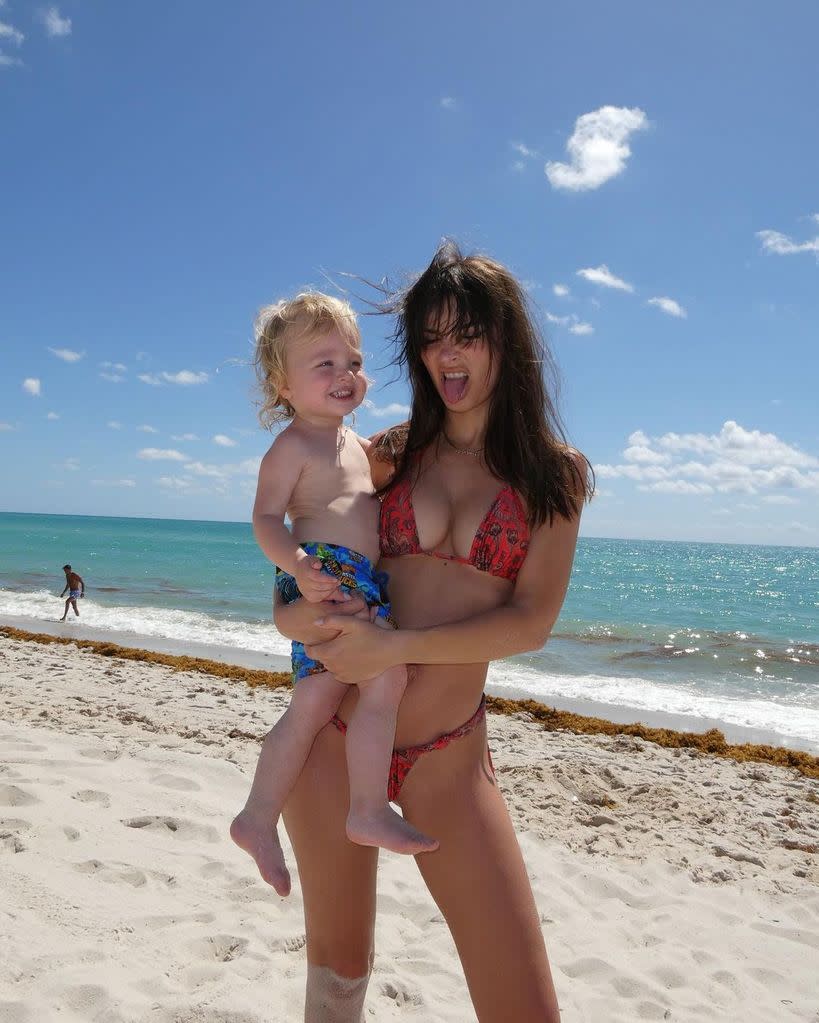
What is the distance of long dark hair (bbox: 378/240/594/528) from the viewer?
6.89 feet

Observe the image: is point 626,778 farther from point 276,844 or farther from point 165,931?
point 276,844

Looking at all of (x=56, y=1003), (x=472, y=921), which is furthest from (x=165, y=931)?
(x=472, y=921)

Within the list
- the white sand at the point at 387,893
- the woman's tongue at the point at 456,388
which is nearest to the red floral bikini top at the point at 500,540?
the woman's tongue at the point at 456,388

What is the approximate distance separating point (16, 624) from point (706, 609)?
19.1 meters

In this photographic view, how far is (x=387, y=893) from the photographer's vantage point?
162 inches

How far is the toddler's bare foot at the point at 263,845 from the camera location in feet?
6.46

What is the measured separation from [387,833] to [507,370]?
1.19 m

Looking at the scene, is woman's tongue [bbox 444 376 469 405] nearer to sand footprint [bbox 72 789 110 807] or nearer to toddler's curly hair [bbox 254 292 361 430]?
toddler's curly hair [bbox 254 292 361 430]

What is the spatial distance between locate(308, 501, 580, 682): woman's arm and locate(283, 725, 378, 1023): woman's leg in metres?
0.25

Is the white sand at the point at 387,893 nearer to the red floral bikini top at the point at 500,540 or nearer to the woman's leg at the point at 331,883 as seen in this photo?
the woman's leg at the point at 331,883

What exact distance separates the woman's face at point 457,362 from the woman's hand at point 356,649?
65 cm

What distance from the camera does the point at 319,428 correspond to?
2.46 metres

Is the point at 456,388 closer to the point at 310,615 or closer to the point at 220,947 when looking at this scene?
the point at 310,615

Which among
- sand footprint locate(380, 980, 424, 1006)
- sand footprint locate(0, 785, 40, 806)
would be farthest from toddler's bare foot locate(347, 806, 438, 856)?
sand footprint locate(0, 785, 40, 806)
